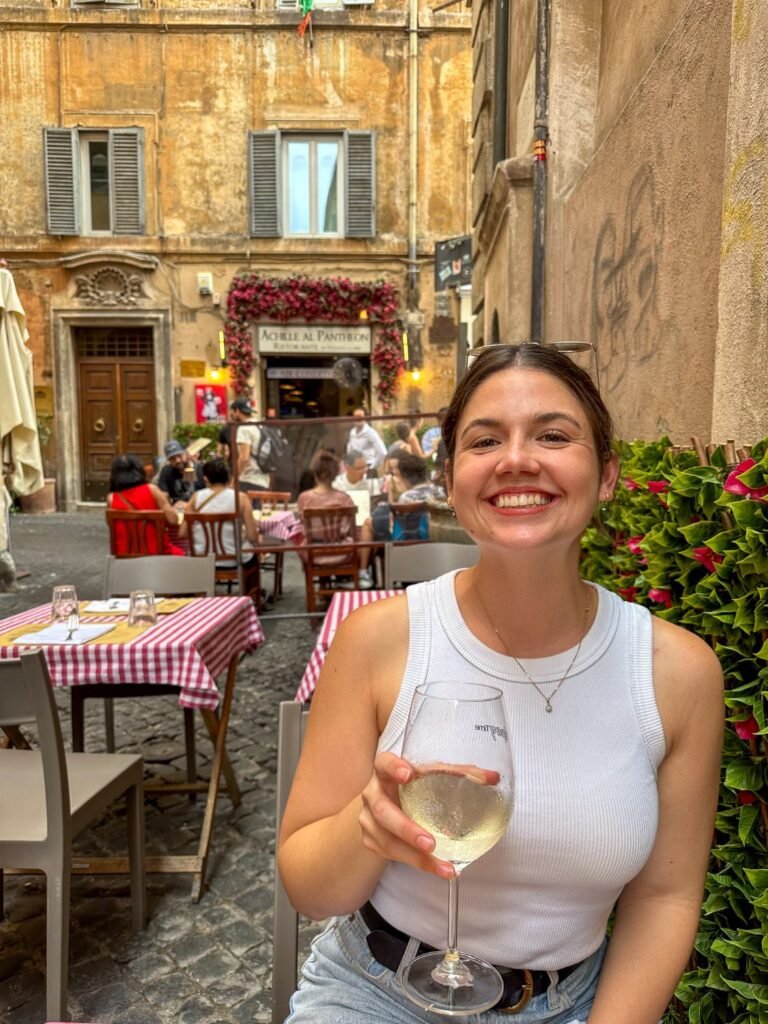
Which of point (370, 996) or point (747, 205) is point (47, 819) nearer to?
point (370, 996)

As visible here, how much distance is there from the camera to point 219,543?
6.66m

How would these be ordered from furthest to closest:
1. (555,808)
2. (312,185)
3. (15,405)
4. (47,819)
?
(312,185) → (15,405) → (47,819) → (555,808)

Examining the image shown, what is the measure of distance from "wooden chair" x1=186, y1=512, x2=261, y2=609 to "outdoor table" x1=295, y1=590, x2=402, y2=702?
2615 millimetres

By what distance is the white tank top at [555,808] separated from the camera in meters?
1.16

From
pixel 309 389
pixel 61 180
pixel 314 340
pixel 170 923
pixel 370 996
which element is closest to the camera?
pixel 370 996

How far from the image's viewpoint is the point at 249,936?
8.93 feet

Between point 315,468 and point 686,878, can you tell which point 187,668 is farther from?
point 315,468

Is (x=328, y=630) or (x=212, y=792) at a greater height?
(x=328, y=630)

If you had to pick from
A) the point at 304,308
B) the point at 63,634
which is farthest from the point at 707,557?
the point at 304,308

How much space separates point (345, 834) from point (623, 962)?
521mm

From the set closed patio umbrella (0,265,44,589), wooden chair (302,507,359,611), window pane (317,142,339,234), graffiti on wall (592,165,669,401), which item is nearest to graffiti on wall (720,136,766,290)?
graffiti on wall (592,165,669,401)

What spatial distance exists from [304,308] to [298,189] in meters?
2.55

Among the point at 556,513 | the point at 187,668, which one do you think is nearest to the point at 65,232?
the point at 187,668

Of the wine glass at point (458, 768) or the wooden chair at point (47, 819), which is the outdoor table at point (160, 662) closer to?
the wooden chair at point (47, 819)
